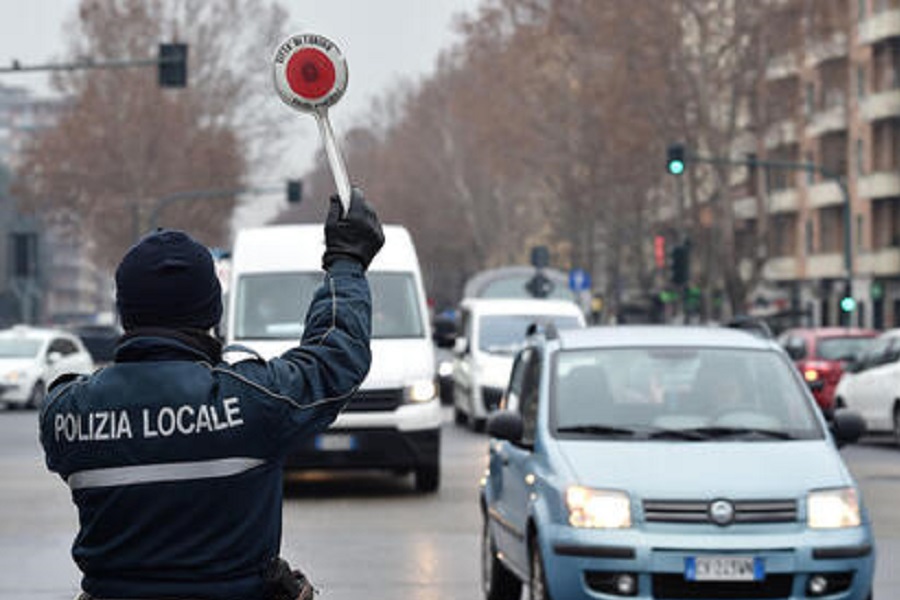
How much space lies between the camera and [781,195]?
10119cm

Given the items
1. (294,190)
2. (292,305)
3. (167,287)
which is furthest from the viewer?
(294,190)

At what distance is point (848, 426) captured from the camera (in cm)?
1167

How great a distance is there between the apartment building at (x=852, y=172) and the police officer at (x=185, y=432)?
7088 centimetres

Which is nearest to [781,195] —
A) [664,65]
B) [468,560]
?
[664,65]

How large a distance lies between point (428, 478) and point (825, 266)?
74768 millimetres

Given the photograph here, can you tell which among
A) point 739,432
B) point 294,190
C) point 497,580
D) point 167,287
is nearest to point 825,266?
point 294,190

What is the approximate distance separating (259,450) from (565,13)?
70.1 metres

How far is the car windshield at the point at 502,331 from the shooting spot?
110 ft

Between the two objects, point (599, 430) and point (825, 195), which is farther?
point (825, 195)

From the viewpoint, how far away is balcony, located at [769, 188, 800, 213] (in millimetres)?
99438

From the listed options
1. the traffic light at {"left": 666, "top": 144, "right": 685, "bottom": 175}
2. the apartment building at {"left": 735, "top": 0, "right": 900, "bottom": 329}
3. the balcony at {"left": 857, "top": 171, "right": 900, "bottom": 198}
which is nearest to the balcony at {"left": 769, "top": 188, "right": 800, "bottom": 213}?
the apartment building at {"left": 735, "top": 0, "right": 900, "bottom": 329}

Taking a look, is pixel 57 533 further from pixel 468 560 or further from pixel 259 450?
pixel 259 450

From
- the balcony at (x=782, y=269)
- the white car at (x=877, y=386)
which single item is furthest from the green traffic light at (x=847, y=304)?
the balcony at (x=782, y=269)

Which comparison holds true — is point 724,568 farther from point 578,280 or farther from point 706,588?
point 578,280
